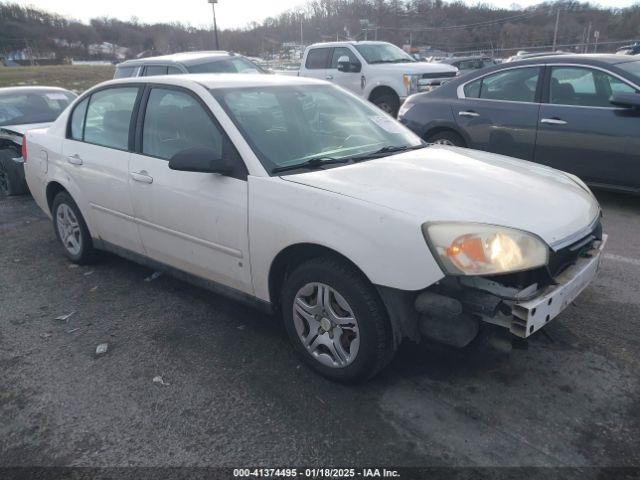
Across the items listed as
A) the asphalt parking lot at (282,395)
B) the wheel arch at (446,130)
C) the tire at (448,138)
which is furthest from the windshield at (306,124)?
the tire at (448,138)

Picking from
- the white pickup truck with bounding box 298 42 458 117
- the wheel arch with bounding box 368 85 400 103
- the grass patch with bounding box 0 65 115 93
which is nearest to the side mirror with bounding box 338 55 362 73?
the white pickup truck with bounding box 298 42 458 117

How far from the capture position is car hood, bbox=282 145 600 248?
2.58m

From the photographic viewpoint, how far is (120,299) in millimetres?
4156

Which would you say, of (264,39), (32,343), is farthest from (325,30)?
(32,343)

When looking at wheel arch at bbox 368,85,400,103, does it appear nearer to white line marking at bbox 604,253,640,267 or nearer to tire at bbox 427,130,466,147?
tire at bbox 427,130,466,147

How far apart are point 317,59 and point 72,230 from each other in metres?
9.39

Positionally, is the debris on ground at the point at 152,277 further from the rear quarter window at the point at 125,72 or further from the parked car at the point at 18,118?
the rear quarter window at the point at 125,72

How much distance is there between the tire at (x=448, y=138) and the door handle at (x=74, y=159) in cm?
421

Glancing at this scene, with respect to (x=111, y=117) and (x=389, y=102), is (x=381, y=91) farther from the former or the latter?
(x=111, y=117)

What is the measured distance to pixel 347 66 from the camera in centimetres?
1176

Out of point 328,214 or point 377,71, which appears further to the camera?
point 377,71

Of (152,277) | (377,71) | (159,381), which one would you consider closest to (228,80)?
(152,277)

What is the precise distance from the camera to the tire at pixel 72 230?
183 inches

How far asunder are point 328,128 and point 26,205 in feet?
18.1
